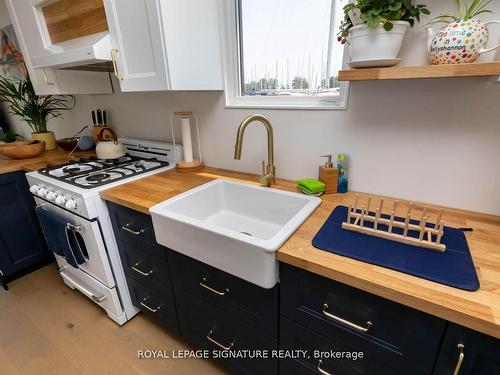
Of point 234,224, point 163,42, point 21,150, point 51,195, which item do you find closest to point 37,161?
point 21,150

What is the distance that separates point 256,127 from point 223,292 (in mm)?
853

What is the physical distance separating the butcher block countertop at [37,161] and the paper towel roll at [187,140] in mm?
980

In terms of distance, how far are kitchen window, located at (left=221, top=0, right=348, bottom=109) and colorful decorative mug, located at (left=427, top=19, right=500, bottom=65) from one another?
0.37m

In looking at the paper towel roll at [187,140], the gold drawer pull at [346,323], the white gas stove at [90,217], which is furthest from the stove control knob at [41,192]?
the gold drawer pull at [346,323]

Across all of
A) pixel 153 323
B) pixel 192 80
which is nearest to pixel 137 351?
pixel 153 323

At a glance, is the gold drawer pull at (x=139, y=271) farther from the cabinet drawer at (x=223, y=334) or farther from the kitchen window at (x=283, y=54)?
the kitchen window at (x=283, y=54)

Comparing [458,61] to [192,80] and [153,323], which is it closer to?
[192,80]

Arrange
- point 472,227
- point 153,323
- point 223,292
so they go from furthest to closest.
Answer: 1. point 153,323
2. point 223,292
3. point 472,227

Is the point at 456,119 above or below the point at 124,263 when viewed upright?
above

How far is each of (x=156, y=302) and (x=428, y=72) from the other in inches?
61.4

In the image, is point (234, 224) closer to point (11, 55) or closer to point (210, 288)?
point (210, 288)

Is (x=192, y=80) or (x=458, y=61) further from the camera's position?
(x=192, y=80)

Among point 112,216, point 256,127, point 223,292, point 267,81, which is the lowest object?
point 223,292

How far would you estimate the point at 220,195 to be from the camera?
4.56ft
